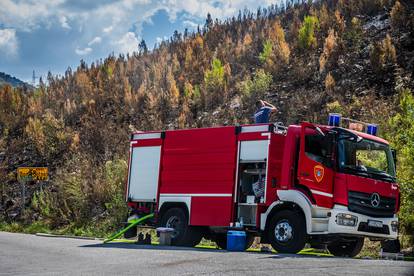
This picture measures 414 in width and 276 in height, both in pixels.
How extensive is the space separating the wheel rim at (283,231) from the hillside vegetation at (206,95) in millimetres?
3315

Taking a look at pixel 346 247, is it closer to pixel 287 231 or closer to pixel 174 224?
pixel 287 231

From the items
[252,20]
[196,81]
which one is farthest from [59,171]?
[252,20]

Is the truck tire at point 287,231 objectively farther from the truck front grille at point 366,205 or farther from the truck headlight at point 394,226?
the truck headlight at point 394,226

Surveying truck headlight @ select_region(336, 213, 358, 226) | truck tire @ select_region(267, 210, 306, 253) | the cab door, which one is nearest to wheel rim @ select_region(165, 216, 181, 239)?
truck tire @ select_region(267, 210, 306, 253)

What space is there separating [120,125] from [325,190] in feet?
66.2

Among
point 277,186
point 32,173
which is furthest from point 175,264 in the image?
point 32,173

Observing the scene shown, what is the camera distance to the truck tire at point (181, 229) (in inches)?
618

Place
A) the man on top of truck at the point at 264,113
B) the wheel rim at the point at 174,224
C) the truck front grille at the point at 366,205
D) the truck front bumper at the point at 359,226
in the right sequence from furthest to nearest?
the wheel rim at the point at 174,224, the man on top of truck at the point at 264,113, the truck front grille at the point at 366,205, the truck front bumper at the point at 359,226

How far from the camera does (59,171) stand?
2834 cm

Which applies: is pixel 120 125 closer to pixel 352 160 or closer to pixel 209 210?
pixel 209 210

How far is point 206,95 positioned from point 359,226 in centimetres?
1824

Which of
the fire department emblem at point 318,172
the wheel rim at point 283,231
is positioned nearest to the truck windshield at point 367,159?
the fire department emblem at point 318,172

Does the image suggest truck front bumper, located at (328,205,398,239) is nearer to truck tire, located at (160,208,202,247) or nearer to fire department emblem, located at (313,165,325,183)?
fire department emblem, located at (313,165,325,183)

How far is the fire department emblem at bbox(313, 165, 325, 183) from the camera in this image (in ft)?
43.0
